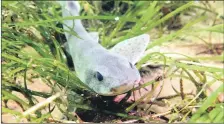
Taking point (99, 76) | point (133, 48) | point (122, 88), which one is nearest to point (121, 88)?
point (122, 88)

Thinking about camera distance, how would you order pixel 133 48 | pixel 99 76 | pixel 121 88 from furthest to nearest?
pixel 133 48, pixel 99 76, pixel 121 88

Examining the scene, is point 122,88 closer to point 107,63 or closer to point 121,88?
point 121,88

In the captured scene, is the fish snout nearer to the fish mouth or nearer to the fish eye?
the fish mouth

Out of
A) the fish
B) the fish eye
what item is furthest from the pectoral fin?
the fish eye

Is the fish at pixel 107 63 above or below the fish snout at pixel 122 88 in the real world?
above

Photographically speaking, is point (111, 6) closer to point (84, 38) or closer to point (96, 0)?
point (96, 0)

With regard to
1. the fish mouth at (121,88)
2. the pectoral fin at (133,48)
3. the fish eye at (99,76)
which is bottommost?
the fish mouth at (121,88)

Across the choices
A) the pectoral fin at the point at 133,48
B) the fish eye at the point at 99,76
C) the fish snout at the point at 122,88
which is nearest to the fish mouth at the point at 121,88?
the fish snout at the point at 122,88

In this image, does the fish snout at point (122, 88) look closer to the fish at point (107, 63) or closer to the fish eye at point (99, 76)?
the fish at point (107, 63)
